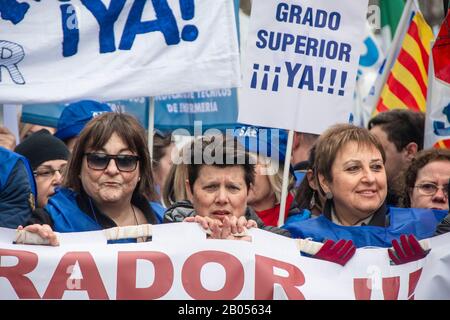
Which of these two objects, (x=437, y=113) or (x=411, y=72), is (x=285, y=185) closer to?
(x=437, y=113)

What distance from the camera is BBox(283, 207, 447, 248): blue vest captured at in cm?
548

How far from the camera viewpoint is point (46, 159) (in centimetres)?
684

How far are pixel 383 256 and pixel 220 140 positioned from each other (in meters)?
1.11

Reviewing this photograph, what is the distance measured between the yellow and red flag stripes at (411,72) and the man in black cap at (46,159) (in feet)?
11.1

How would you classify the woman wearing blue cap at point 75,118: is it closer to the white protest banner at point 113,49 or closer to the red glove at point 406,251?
the white protest banner at point 113,49

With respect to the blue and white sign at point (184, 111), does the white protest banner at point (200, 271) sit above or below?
below

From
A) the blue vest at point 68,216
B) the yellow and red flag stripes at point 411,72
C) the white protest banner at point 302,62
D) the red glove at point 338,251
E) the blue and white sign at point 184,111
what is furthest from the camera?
the blue and white sign at point 184,111

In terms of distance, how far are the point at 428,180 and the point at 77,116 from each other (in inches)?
89.2

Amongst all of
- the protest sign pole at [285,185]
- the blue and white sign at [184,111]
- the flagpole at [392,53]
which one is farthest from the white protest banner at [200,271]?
the flagpole at [392,53]

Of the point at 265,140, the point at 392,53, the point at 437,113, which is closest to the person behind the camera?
the point at 265,140

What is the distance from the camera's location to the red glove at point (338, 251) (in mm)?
5059

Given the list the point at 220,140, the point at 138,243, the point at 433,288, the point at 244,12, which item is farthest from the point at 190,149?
the point at 244,12

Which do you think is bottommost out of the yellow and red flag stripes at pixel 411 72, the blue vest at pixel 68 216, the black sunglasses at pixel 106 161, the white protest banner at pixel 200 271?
the white protest banner at pixel 200 271

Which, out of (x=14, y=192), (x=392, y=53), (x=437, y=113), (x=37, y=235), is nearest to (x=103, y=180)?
(x=14, y=192)
